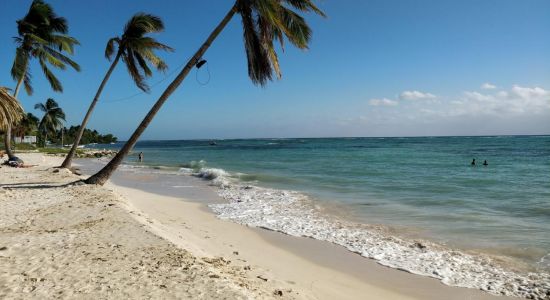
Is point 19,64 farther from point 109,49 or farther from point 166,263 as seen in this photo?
point 166,263

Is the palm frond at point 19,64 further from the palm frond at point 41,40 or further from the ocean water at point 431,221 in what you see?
the ocean water at point 431,221

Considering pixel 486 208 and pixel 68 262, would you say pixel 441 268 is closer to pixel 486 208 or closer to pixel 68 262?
pixel 68 262

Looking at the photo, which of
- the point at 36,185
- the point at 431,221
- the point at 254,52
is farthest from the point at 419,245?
the point at 36,185

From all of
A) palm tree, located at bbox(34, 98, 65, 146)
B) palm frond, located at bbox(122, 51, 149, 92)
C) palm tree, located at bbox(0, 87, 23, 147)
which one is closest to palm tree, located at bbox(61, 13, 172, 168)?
palm frond, located at bbox(122, 51, 149, 92)

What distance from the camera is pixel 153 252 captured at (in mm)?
5926

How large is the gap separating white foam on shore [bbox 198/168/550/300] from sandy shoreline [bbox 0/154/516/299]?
401 mm

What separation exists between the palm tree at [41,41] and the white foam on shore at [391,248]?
12490 millimetres

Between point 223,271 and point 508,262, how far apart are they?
17.8 ft

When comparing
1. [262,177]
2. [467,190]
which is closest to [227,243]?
[467,190]

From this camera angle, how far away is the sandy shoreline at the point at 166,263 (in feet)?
15.2

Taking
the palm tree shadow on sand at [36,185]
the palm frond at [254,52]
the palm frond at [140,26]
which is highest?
the palm frond at [140,26]

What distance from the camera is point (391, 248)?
26.4 ft

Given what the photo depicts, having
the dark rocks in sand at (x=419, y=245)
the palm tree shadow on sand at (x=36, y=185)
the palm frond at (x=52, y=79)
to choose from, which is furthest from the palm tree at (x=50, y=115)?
the dark rocks in sand at (x=419, y=245)

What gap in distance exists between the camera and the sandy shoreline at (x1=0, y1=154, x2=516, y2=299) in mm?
4625
